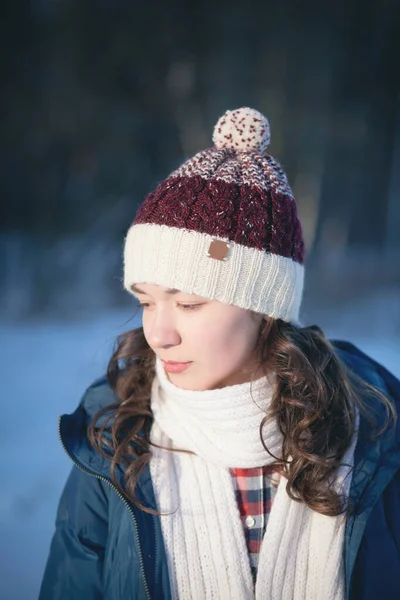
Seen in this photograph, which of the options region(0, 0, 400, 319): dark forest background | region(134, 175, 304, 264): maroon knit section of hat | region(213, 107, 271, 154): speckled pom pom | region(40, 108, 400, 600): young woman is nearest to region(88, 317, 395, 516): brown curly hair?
region(40, 108, 400, 600): young woman

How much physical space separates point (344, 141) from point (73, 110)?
172cm

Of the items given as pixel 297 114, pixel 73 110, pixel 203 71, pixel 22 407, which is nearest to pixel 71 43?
pixel 73 110

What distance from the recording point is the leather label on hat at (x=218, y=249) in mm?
958

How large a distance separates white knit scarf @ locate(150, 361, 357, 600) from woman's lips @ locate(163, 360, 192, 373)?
0.19ft

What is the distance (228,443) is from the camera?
3.42 ft

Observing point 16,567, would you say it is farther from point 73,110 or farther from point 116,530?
point 73,110

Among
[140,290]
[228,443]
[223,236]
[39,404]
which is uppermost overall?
[223,236]

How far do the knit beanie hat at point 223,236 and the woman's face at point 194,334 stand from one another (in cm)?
3

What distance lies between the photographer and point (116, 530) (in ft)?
3.34

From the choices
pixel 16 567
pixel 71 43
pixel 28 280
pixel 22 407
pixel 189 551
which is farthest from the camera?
pixel 28 280

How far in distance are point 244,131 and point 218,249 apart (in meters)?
0.35

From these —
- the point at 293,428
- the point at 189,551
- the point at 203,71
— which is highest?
the point at 203,71

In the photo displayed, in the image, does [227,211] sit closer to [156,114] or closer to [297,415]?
[297,415]

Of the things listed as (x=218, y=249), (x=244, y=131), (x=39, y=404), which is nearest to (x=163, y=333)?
(x=218, y=249)
